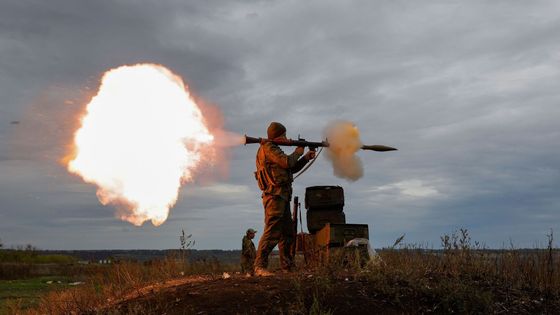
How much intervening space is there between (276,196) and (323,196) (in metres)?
2.34

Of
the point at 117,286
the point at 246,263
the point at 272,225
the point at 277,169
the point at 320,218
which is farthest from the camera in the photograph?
the point at 246,263

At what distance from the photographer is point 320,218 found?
40.9ft

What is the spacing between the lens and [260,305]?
312 inches

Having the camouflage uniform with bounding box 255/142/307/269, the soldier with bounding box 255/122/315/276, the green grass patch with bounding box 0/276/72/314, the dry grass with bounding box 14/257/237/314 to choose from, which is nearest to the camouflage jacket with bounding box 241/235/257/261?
the dry grass with bounding box 14/257/237/314

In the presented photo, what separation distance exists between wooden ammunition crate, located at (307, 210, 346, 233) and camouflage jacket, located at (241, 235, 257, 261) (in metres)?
3.01

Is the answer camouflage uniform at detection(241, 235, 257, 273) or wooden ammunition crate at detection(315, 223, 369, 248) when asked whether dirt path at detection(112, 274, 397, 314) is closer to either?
wooden ammunition crate at detection(315, 223, 369, 248)

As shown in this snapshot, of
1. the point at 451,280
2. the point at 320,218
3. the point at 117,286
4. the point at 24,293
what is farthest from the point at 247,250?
the point at 24,293

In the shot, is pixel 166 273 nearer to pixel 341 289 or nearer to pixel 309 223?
pixel 309 223

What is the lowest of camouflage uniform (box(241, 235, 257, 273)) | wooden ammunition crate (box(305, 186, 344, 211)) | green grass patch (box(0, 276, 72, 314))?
green grass patch (box(0, 276, 72, 314))

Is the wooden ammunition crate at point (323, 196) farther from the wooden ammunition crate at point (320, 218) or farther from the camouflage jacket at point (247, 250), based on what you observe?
the camouflage jacket at point (247, 250)

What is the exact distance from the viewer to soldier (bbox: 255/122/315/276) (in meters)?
10.3

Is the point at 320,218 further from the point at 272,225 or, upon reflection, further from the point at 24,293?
the point at 24,293

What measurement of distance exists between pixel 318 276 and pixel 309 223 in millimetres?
3647

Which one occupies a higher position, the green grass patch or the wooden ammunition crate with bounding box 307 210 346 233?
the wooden ammunition crate with bounding box 307 210 346 233
